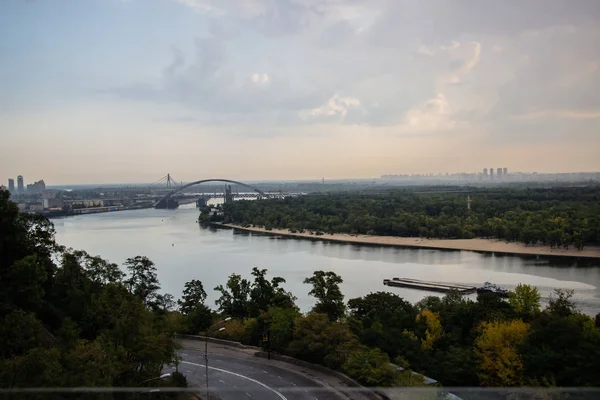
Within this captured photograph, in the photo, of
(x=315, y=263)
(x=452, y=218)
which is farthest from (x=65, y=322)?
(x=452, y=218)

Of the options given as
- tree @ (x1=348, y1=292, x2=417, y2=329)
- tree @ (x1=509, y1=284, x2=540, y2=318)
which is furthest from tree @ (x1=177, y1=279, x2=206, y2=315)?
tree @ (x1=509, y1=284, x2=540, y2=318)

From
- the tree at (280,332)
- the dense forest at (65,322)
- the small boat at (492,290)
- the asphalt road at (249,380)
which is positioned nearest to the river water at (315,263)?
the small boat at (492,290)

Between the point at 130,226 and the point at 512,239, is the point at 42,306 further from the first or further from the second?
the point at 130,226

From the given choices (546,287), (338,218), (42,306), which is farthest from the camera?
(338,218)

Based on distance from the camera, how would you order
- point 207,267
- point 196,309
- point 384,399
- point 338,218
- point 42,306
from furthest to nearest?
point 338,218, point 207,267, point 196,309, point 42,306, point 384,399

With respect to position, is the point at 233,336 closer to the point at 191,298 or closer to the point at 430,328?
the point at 191,298

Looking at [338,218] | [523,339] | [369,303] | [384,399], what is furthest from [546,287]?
[338,218]
